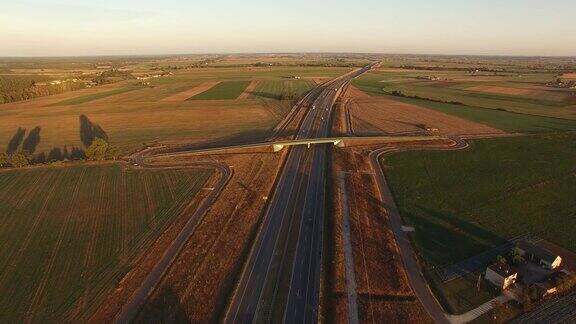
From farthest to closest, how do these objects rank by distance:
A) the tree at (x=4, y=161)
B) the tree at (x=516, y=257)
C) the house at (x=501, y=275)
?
the tree at (x=4, y=161)
the tree at (x=516, y=257)
the house at (x=501, y=275)

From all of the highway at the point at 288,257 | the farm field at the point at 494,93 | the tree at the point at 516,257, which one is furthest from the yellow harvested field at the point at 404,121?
the tree at the point at 516,257

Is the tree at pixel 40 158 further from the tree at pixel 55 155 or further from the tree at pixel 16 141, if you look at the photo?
the tree at pixel 16 141

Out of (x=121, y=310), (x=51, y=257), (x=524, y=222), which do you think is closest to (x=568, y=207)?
(x=524, y=222)

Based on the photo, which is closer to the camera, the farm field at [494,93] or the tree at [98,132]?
the tree at [98,132]

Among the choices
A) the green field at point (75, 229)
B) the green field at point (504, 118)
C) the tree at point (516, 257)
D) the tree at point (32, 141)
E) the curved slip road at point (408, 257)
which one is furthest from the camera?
the green field at point (504, 118)

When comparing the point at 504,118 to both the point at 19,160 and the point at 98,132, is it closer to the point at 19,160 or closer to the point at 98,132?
the point at 98,132

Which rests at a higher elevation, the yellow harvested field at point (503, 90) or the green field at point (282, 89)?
the yellow harvested field at point (503, 90)

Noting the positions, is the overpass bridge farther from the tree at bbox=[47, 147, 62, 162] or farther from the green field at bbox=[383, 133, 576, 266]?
the tree at bbox=[47, 147, 62, 162]
